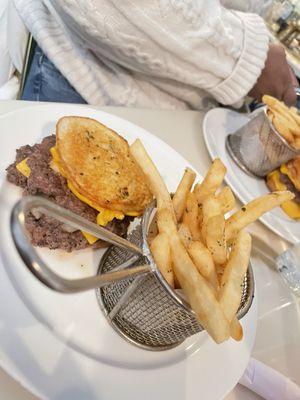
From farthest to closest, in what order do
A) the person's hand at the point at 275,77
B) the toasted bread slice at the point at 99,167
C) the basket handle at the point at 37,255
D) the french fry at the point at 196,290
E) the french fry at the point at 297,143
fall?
the person's hand at the point at 275,77 < the french fry at the point at 297,143 < the toasted bread slice at the point at 99,167 < the french fry at the point at 196,290 < the basket handle at the point at 37,255

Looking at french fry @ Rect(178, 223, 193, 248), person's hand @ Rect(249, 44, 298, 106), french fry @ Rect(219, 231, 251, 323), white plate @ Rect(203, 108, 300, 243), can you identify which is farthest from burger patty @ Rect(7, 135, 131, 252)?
person's hand @ Rect(249, 44, 298, 106)

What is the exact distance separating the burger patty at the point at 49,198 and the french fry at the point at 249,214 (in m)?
0.28

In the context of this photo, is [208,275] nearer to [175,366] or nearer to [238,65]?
[175,366]

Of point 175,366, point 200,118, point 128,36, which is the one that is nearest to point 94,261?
point 175,366

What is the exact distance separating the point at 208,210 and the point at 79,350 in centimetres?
37

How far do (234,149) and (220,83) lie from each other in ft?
0.84

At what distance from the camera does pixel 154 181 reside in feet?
2.48

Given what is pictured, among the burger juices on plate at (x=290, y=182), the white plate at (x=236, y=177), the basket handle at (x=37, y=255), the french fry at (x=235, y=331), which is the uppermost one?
the basket handle at (x=37, y=255)

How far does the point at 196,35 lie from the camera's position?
1.20 m

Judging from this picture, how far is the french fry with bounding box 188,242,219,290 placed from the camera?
647 millimetres

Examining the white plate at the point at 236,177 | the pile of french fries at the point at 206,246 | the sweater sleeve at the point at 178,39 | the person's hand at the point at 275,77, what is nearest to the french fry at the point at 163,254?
the pile of french fries at the point at 206,246

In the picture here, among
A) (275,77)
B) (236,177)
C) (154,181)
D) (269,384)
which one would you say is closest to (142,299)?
(154,181)

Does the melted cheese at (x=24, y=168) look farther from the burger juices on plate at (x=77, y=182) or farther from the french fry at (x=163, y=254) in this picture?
the french fry at (x=163, y=254)

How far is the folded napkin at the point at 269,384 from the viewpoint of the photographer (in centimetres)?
81
